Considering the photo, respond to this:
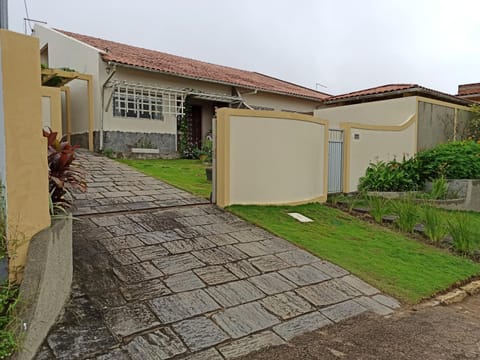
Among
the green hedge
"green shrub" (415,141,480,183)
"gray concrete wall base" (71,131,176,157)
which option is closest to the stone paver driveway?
the green hedge

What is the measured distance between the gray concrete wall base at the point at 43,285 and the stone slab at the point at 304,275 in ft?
8.43

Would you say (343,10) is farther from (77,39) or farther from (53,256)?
(53,256)

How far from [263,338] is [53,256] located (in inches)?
79.9

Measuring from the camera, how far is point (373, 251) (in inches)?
233

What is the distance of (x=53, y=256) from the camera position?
321 centimetres

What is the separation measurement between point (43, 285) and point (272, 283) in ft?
8.21

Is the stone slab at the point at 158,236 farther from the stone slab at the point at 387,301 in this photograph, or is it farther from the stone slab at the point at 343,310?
the stone slab at the point at 387,301

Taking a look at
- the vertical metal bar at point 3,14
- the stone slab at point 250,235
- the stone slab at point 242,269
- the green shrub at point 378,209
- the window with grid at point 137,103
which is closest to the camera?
the vertical metal bar at point 3,14

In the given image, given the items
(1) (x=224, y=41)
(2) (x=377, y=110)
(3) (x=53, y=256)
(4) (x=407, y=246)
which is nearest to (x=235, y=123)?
(4) (x=407, y=246)

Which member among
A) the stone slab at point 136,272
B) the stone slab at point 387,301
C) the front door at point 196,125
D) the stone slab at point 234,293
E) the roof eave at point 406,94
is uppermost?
the roof eave at point 406,94

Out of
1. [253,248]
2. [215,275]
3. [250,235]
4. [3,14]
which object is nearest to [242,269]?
[215,275]

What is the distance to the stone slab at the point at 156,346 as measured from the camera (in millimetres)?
2863

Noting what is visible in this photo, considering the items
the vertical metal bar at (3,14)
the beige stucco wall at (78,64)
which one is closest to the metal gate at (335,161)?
the vertical metal bar at (3,14)

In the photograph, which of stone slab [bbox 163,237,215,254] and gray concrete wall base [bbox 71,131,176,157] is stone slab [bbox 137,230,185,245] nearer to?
stone slab [bbox 163,237,215,254]
